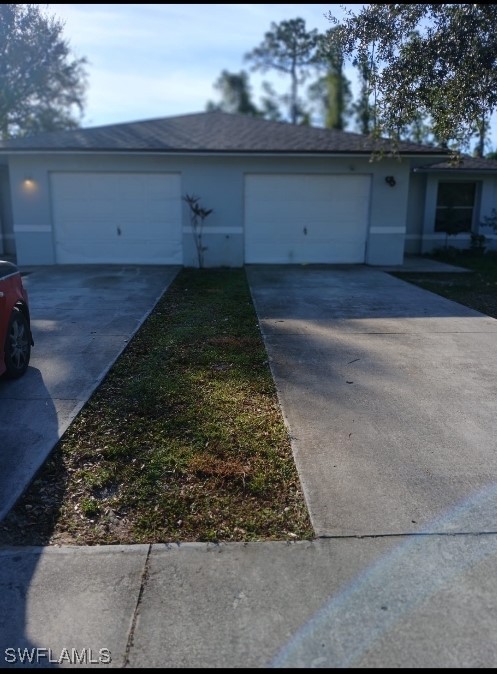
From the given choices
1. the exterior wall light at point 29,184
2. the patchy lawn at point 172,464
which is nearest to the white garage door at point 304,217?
the exterior wall light at point 29,184

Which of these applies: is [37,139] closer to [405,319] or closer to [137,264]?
[137,264]

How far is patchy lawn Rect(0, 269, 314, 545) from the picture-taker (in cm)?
315

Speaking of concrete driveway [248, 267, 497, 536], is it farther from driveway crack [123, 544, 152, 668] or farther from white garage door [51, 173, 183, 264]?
white garage door [51, 173, 183, 264]

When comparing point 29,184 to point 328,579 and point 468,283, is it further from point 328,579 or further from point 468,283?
point 328,579

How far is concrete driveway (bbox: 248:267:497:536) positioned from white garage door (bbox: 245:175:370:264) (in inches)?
227

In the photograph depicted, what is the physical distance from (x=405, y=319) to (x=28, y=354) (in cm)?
550

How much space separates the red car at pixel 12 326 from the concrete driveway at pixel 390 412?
2.61m

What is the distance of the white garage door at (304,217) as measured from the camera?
14508mm

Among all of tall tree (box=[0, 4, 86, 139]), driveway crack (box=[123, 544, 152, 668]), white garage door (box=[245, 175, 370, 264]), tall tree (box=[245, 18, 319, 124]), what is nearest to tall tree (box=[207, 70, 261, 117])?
tall tree (box=[245, 18, 319, 124])

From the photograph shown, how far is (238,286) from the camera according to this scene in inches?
444

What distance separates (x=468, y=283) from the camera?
12.2 meters

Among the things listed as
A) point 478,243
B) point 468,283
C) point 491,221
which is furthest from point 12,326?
point 491,221

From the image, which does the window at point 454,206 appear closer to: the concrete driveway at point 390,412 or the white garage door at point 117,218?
the white garage door at point 117,218

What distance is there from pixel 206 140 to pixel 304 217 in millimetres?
3317
